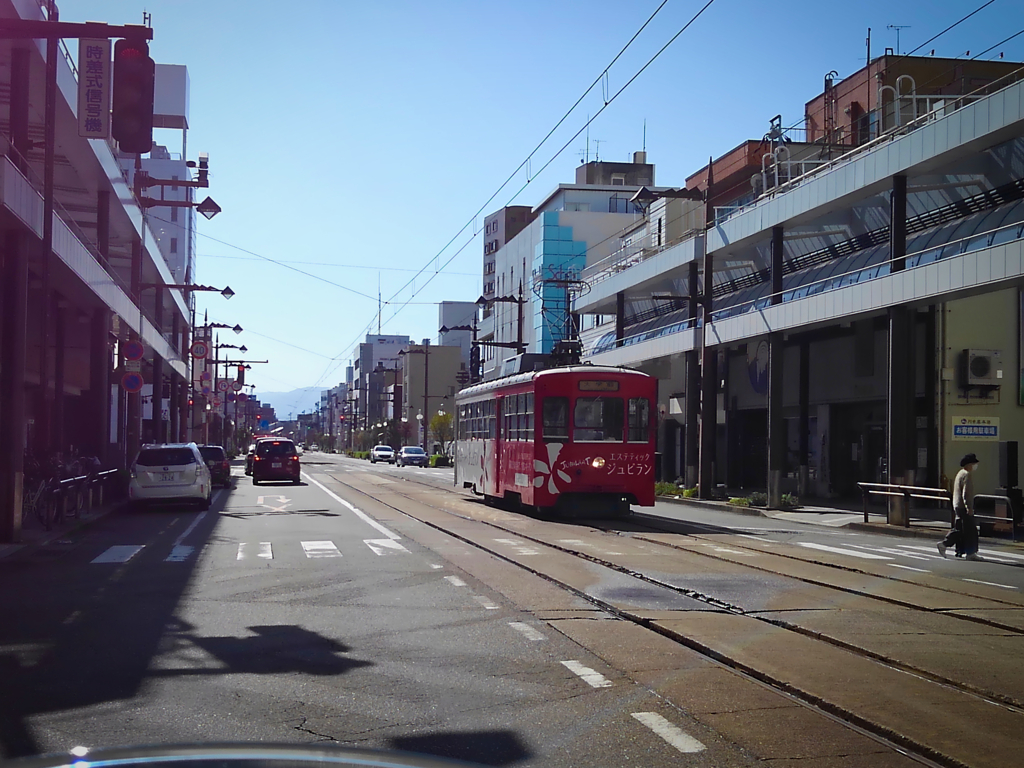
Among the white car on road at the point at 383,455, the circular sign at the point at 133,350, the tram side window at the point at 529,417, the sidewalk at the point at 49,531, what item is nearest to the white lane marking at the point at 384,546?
the sidewalk at the point at 49,531

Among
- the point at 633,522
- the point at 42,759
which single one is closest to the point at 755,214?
the point at 633,522

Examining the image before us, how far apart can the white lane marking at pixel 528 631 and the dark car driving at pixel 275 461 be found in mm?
35063

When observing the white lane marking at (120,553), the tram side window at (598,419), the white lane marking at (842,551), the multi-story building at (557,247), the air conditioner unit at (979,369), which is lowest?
the white lane marking at (842,551)

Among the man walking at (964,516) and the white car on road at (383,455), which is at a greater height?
the man walking at (964,516)

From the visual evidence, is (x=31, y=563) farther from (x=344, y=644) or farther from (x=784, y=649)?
(x=784, y=649)

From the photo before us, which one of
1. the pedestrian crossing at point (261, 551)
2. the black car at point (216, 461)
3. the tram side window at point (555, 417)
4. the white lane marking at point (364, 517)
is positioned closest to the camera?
the pedestrian crossing at point (261, 551)

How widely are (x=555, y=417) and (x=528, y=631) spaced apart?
47.9 ft

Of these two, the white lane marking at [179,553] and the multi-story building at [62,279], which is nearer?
the white lane marking at [179,553]

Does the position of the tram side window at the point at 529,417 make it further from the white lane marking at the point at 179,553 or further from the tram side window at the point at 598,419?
the white lane marking at the point at 179,553

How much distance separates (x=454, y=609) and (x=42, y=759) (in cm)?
876

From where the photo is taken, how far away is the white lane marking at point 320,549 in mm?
16281

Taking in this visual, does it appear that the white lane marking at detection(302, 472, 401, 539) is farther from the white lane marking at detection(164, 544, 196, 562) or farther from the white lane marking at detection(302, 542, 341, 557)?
the white lane marking at detection(164, 544, 196, 562)

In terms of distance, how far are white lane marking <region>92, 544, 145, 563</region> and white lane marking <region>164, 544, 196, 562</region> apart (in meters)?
0.53

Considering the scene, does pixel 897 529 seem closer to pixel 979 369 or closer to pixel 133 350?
pixel 979 369
